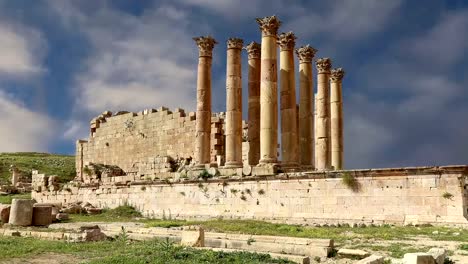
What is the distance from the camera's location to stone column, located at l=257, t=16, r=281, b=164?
26.0m

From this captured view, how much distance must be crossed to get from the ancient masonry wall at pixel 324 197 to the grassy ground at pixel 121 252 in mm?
9346

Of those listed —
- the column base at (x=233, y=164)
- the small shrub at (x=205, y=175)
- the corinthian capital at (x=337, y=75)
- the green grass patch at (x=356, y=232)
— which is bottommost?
the green grass patch at (x=356, y=232)

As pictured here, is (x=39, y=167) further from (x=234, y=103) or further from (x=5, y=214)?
(x=5, y=214)

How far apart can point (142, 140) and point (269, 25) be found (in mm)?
17735

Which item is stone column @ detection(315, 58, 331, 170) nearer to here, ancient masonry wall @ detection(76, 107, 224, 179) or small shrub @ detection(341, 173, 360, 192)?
ancient masonry wall @ detection(76, 107, 224, 179)

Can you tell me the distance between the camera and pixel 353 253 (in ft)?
39.4

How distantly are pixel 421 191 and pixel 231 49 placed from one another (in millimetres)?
13678

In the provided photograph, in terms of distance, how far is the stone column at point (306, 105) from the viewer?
97.0 feet

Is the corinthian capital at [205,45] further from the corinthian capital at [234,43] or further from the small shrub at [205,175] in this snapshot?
the small shrub at [205,175]

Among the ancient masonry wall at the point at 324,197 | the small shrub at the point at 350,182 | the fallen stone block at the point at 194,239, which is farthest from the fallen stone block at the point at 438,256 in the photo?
the small shrub at the point at 350,182

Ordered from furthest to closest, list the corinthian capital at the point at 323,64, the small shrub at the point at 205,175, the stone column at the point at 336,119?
the stone column at the point at 336,119
the corinthian capital at the point at 323,64
the small shrub at the point at 205,175

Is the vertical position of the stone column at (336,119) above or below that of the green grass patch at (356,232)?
above

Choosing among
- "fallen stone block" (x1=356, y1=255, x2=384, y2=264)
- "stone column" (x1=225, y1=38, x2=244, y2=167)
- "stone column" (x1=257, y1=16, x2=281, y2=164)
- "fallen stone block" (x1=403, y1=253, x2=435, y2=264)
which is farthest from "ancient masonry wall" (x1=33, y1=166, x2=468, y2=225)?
"fallen stone block" (x1=403, y1=253, x2=435, y2=264)

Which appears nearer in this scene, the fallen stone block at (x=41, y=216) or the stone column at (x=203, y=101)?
the fallen stone block at (x=41, y=216)
